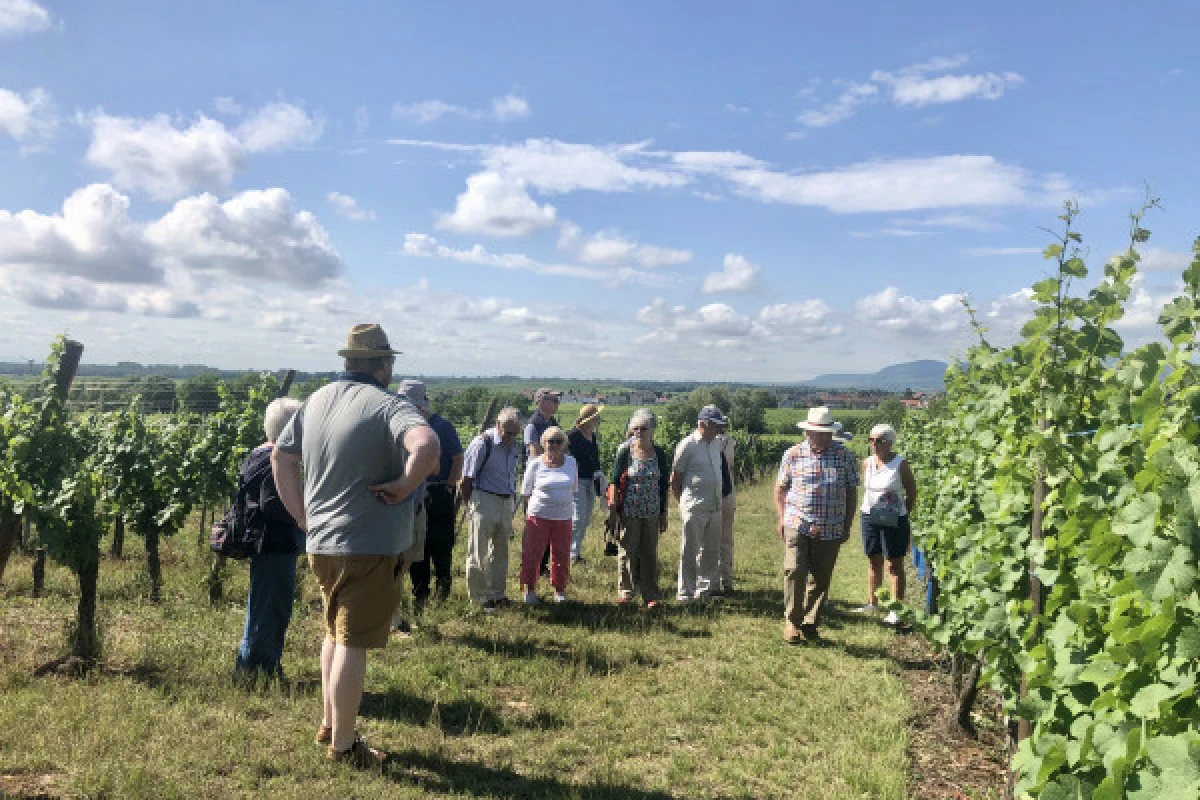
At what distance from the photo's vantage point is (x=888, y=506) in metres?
6.90

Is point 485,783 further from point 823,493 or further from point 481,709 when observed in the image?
point 823,493

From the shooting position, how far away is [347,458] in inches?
141

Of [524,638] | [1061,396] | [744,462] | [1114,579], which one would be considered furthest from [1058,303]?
[744,462]

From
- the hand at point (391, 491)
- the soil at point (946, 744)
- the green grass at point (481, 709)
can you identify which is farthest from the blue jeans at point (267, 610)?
the soil at point (946, 744)

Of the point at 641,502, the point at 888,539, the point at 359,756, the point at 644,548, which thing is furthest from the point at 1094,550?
the point at 644,548

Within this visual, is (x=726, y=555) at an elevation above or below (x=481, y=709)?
above

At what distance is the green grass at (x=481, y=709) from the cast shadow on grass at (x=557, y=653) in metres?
0.02

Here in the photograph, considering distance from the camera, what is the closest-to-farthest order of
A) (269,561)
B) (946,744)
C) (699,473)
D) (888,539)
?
(269,561), (946,744), (888,539), (699,473)

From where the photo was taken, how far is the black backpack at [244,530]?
4.49m

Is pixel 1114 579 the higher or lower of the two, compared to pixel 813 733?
higher

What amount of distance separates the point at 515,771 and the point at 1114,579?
2.80 metres

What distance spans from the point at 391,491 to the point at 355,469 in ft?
0.68

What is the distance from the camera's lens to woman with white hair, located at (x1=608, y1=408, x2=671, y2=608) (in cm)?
724

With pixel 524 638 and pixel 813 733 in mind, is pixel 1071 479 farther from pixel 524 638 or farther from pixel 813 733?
pixel 524 638
